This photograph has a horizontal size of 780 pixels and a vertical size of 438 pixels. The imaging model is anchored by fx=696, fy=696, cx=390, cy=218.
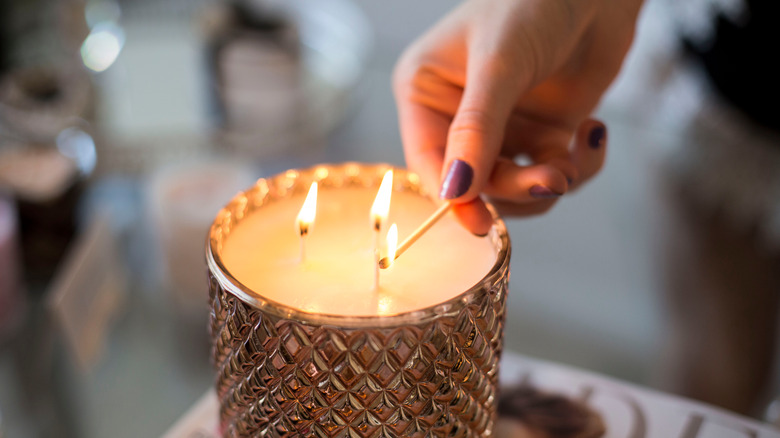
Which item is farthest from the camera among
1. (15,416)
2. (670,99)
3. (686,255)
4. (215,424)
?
(670,99)

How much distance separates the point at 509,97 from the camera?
0.50m

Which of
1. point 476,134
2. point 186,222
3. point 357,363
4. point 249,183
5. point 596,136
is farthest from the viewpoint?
point 249,183

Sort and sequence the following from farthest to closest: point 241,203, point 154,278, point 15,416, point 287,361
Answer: point 154,278 < point 15,416 < point 241,203 < point 287,361

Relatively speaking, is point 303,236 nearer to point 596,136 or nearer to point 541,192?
point 541,192

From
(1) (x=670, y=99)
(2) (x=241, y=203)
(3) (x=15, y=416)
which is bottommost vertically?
(3) (x=15, y=416)

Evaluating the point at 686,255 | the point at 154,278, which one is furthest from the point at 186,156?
the point at 686,255

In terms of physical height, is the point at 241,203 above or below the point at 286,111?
above

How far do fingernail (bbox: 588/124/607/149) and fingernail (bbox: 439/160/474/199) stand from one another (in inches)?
6.6

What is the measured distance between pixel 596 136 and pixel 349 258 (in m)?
0.25

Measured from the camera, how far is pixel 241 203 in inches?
18.1

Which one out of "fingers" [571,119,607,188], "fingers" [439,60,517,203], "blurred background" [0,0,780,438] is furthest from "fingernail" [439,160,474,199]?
"blurred background" [0,0,780,438]

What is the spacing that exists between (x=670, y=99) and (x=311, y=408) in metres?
0.94

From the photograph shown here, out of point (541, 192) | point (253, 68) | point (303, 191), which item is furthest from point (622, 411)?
point (253, 68)

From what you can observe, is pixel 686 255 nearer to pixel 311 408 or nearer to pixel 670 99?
pixel 670 99
